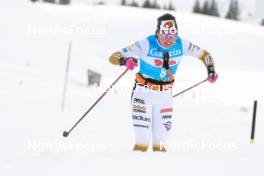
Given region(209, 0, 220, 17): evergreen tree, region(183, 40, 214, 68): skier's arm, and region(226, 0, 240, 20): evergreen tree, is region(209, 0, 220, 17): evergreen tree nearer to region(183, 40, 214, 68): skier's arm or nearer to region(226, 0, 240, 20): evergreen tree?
region(226, 0, 240, 20): evergreen tree

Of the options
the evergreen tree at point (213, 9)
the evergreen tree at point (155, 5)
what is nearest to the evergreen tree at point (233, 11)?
the evergreen tree at point (213, 9)

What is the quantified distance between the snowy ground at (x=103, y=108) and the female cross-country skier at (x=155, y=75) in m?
0.42

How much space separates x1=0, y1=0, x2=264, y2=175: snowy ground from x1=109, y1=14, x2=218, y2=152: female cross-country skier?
0.42m

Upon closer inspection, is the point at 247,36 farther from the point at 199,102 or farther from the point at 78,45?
the point at 199,102

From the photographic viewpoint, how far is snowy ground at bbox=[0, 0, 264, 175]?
4.94 m

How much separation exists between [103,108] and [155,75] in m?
7.22

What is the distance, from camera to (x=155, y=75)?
614cm

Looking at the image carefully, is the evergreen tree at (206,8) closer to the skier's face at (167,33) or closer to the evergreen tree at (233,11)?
the evergreen tree at (233,11)

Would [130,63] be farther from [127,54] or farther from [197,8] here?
[197,8]

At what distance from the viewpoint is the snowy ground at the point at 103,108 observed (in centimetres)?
494

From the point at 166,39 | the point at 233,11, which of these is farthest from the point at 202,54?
the point at 233,11

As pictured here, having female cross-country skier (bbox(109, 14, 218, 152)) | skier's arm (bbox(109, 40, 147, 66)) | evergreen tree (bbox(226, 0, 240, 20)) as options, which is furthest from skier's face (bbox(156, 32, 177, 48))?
evergreen tree (bbox(226, 0, 240, 20))

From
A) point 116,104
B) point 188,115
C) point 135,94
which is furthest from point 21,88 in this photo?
point 135,94

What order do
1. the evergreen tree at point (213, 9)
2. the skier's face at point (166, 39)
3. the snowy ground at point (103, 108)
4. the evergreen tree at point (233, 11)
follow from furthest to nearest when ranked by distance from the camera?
the evergreen tree at point (233, 11)
the evergreen tree at point (213, 9)
the skier's face at point (166, 39)
the snowy ground at point (103, 108)
